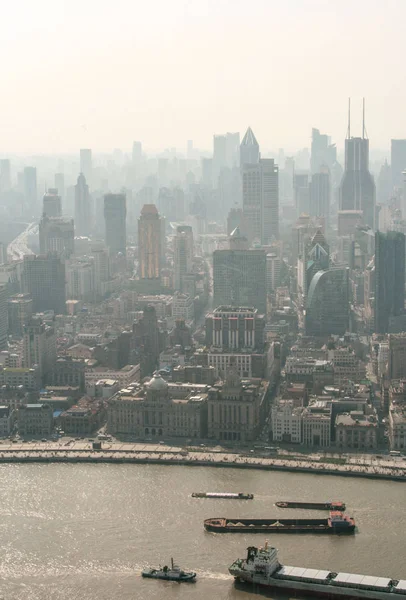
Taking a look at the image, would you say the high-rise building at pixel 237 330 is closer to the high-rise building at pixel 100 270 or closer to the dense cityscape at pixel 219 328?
the dense cityscape at pixel 219 328

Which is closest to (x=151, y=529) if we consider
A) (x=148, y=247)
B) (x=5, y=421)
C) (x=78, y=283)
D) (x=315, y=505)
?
(x=315, y=505)

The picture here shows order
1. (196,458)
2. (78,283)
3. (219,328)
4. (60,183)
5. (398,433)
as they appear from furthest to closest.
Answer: (60,183) < (78,283) < (219,328) < (398,433) < (196,458)

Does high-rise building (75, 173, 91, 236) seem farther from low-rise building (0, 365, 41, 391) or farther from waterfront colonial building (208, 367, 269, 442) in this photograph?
waterfront colonial building (208, 367, 269, 442)

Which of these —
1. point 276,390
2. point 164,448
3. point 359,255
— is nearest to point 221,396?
point 164,448

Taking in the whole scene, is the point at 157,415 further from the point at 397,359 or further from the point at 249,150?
the point at 249,150

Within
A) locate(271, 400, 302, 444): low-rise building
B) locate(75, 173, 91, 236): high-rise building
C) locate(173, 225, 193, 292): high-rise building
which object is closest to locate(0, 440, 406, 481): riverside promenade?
locate(271, 400, 302, 444): low-rise building

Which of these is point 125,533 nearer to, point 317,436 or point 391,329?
point 317,436
